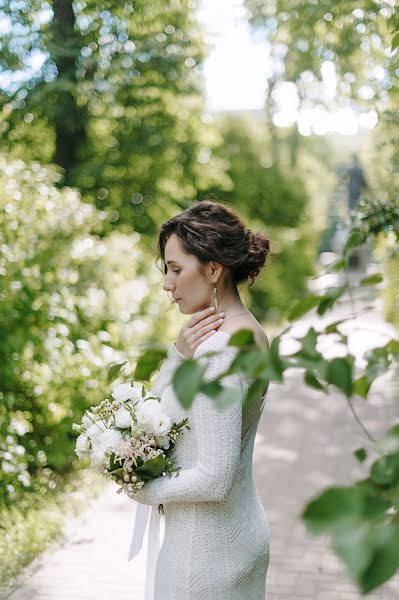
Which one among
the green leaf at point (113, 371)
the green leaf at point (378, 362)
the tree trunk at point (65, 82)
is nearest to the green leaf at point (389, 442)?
the green leaf at point (378, 362)

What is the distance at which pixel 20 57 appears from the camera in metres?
14.5

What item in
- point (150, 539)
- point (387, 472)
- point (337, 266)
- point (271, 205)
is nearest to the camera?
point (387, 472)

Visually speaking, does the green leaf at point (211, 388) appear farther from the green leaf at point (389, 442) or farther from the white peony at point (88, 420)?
the white peony at point (88, 420)

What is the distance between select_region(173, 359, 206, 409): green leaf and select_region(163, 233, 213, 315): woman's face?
164 cm

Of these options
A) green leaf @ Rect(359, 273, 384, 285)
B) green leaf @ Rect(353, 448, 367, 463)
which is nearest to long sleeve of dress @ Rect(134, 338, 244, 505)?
green leaf @ Rect(353, 448, 367, 463)

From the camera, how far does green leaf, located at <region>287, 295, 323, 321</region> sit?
1.07 metres

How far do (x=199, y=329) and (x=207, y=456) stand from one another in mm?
419

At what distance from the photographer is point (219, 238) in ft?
8.50

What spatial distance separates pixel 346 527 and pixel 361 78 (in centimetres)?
1210

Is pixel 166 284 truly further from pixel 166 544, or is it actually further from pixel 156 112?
pixel 156 112

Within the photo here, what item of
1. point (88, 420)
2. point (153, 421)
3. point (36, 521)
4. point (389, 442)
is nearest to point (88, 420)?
point (88, 420)

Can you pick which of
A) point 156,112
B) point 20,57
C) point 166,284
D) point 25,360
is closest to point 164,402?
point 166,284

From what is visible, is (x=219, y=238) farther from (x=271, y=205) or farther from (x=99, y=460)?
(x=271, y=205)

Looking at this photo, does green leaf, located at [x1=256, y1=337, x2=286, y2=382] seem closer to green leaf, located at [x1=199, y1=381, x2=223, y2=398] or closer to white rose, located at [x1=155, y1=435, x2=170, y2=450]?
green leaf, located at [x1=199, y1=381, x2=223, y2=398]
